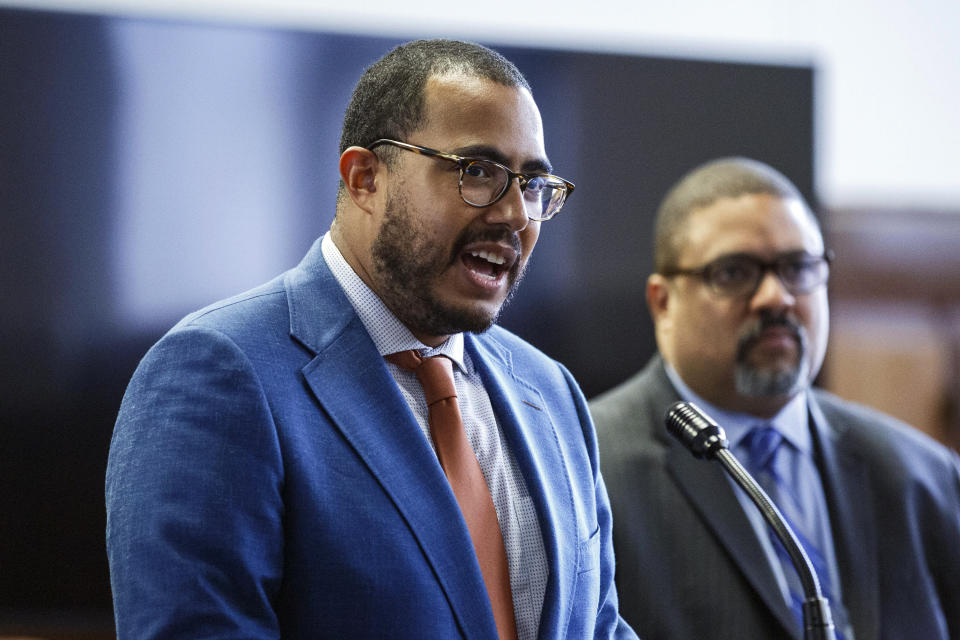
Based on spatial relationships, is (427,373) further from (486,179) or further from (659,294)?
(659,294)

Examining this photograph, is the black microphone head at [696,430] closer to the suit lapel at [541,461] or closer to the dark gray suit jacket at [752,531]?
the suit lapel at [541,461]

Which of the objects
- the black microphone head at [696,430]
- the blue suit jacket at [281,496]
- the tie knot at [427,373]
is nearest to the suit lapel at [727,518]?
the black microphone head at [696,430]

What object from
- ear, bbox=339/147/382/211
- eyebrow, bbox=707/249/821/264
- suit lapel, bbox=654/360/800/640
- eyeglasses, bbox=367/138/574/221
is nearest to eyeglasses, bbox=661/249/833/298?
eyebrow, bbox=707/249/821/264

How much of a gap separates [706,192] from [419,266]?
41.5 inches

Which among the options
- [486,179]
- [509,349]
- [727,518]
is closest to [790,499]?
[727,518]

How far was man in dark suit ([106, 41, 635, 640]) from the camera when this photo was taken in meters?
1.08

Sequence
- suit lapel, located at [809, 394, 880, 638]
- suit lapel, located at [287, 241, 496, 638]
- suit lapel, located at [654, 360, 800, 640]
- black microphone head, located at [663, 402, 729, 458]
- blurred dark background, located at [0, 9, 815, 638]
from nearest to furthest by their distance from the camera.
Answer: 1. suit lapel, located at [287, 241, 496, 638]
2. black microphone head, located at [663, 402, 729, 458]
3. suit lapel, located at [654, 360, 800, 640]
4. suit lapel, located at [809, 394, 880, 638]
5. blurred dark background, located at [0, 9, 815, 638]

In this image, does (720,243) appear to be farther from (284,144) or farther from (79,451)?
(79,451)

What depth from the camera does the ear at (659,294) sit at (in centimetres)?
218

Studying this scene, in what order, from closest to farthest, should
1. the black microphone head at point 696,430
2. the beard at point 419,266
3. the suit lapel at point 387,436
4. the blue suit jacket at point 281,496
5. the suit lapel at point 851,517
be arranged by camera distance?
the blue suit jacket at point 281,496
the suit lapel at point 387,436
the beard at point 419,266
the black microphone head at point 696,430
the suit lapel at point 851,517

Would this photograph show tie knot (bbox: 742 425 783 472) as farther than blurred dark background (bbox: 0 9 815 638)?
No

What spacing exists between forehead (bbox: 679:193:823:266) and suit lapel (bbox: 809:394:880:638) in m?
0.35

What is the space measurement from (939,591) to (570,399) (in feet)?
3.15

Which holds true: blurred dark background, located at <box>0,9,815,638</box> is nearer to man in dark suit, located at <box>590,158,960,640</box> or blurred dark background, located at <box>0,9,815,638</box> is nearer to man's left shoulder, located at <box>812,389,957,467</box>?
man in dark suit, located at <box>590,158,960,640</box>
